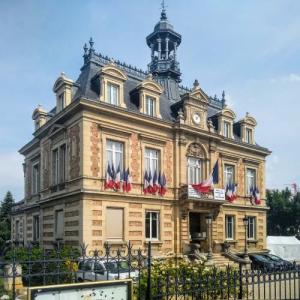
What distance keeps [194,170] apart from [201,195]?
2.32 m

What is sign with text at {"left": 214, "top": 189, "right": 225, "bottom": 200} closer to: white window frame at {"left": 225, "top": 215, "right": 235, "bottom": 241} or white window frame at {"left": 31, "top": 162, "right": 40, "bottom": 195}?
white window frame at {"left": 225, "top": 215, "right": 235, "bottom": 241}

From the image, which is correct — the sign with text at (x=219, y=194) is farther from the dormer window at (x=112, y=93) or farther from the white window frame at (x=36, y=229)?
the white window frame at (x=36, y=229)

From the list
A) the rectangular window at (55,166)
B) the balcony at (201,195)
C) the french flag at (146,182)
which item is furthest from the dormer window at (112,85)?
the balcony at (201,195)

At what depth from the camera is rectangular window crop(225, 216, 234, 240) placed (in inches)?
1225

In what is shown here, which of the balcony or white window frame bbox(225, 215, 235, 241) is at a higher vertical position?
the balcony

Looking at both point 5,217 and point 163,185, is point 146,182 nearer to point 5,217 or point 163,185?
point 163,185

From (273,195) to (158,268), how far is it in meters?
51.4

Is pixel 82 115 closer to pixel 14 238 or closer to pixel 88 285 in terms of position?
pixel 88 285

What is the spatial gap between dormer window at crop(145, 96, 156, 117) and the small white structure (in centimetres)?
1931

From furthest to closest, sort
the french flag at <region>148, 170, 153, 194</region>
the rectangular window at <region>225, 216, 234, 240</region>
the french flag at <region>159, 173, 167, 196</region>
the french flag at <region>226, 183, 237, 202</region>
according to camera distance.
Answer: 1. the rectangular window at <region>225, 216, 234, 240</region>
2. the french flag at <region>226, 183, 237, 202</region>
3. the french flag at <region>159, 173, 167, 196</region>
4. the french flag at <region>148, 170, 153, 194</region>

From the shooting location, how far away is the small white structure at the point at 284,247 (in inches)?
1499

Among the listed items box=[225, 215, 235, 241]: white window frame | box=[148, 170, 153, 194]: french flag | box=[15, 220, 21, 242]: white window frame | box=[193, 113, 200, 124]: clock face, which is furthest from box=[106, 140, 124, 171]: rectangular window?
box=[15, 220, 21, 242]: white window frame

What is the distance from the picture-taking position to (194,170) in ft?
94.3

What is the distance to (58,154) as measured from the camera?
26.4 metres
